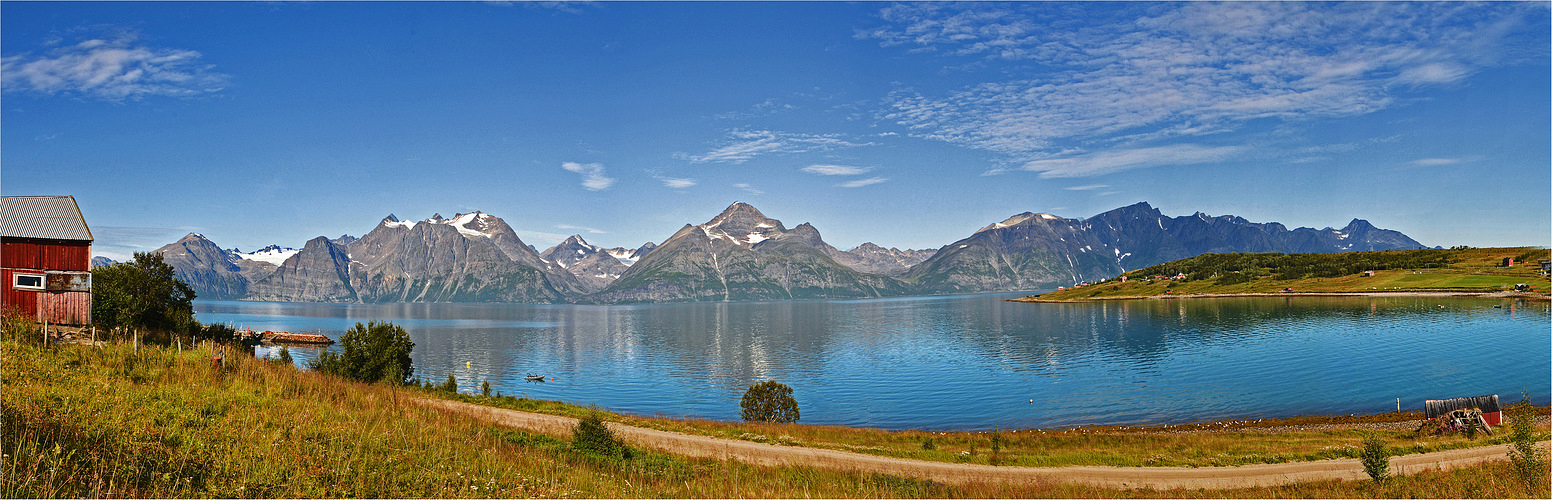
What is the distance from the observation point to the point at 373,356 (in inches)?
2376

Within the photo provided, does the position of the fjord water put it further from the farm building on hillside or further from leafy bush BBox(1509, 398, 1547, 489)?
leafy bush BBox(1509, 398, 1547, 489)

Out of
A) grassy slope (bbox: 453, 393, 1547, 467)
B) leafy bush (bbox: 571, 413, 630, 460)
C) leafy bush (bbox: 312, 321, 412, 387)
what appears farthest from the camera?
leafy bush (bbox: 312, 321, 412, 387)

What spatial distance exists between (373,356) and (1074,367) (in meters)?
90.1

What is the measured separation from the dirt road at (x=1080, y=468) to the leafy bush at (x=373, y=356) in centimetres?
3070

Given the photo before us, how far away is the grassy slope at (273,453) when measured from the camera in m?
10.7

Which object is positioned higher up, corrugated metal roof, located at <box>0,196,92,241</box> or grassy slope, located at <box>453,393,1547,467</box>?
corrugated metal roof, located at <box>0,196,92,241</box>

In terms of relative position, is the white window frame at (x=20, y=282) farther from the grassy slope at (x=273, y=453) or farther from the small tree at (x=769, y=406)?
the small tree at (x=769, y=406)

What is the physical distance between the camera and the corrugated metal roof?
3578cm

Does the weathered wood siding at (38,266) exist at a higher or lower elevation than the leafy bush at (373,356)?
higher

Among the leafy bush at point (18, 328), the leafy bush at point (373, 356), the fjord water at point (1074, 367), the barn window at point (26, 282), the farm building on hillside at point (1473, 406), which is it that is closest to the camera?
the leafy bush at point (18, 328)

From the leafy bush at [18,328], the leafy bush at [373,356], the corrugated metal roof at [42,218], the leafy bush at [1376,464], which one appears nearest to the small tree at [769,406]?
the leafy bush at [373,356]

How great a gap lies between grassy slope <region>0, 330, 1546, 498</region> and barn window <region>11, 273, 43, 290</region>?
56.3ft

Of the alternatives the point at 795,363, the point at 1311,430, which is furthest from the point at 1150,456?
the point at 795,363

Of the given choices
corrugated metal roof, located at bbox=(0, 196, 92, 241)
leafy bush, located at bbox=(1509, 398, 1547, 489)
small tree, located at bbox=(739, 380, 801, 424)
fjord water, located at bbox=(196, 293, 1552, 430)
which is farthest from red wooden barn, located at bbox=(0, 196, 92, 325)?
leafy bush, located at bbox=(1509, 398, 1547, 489)
